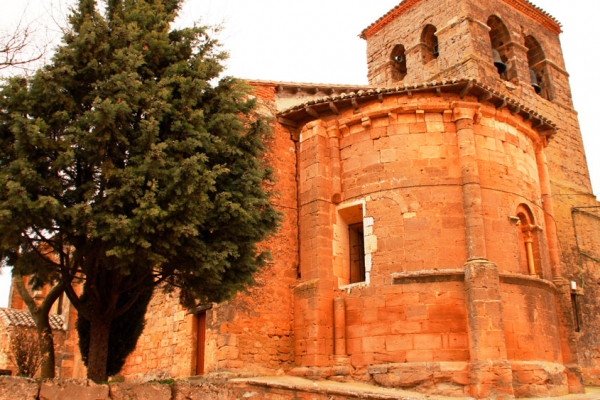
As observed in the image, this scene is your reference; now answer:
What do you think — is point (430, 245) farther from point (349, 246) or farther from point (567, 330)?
point (567, 330)

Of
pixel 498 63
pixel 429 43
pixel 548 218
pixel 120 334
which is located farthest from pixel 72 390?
pixel 429 43

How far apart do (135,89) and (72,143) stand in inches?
42.5

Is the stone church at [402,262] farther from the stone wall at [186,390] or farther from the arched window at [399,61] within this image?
the arched window at [399,61]

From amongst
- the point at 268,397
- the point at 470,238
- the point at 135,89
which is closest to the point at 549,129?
the point at 470,238

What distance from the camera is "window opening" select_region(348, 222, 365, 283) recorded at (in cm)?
1256

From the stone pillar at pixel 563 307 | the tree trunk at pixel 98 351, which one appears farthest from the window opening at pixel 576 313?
the tree trunk at pixel 98 351

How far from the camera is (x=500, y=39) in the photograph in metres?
21.4

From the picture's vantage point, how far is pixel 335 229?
41.4 ft

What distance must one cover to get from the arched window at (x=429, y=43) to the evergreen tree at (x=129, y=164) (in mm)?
14125

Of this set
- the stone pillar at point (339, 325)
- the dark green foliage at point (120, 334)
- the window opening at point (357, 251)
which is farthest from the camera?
the window opening at point (357, 251)

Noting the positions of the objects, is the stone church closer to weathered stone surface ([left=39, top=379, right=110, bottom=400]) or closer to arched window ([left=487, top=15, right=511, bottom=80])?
weathered stone surface ([left=39, top=379, right=110, bottom=400])

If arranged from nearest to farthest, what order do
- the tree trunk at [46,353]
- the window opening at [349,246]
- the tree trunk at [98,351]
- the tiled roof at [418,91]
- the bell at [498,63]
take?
the tree trunk at [98,351]
the tree trunk at [46,353]
the tiled roof at [418,91]
the window opening at [349,246]
the bell at [498,63]

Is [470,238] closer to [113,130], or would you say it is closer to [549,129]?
[549,129]

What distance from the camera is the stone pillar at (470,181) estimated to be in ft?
37.1
